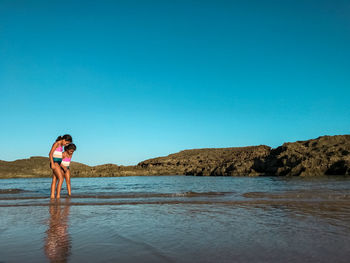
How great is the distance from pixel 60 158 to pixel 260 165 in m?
18.1

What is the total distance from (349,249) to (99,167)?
31.8 meters

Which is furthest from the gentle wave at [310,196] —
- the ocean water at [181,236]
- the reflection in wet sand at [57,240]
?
the reflection in wet sand at [57,240]

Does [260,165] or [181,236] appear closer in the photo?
[181,236]

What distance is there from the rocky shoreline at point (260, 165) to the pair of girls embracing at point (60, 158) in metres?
15.1

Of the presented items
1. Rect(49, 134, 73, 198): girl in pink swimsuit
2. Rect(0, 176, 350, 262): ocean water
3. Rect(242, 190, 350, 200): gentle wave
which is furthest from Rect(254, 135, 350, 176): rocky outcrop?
Rect(49, 134, 73, 198): girl in pink swimsuit

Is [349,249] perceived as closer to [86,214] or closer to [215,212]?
[215,212]

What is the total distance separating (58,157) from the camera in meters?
7.30

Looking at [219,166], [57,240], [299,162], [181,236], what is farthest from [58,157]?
[219,166]

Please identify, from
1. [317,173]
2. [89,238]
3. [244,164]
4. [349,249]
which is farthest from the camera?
[244,164]

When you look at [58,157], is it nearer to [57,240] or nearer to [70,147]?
[70,147]

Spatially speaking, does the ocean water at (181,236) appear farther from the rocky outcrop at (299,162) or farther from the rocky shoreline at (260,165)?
the rocky shoreline at (260,165)

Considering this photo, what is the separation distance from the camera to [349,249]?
2.21m

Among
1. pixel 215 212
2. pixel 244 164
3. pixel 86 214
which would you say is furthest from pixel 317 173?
pixel 86 214

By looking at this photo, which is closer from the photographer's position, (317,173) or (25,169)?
(317,173)
